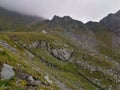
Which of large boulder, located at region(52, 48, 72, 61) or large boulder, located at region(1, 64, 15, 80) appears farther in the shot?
large boulder, located at region(52, 48, 72, 61)

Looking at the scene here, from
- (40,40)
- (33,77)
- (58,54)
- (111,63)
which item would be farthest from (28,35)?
(33,77)

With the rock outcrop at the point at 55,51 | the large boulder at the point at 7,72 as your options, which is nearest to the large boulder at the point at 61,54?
the rock outcrop at the point at 55,51

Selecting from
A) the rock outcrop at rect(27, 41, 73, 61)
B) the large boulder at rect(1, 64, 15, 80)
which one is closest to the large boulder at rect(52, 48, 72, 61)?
the rock outcrop at rect(27, 41, 73, 61)

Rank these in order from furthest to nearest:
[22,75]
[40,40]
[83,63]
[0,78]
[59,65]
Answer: [40,40] < [83,63] < [59,65] < [22,75] < [0,78]

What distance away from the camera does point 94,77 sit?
126 meters

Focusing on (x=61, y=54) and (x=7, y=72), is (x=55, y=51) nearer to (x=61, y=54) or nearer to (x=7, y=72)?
(x=61, y=54)

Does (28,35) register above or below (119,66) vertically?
above

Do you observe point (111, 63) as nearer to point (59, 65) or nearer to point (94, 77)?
point (94, 77)

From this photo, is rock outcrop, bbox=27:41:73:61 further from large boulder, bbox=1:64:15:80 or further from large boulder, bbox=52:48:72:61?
large boulder, bbox=1:64:15:80

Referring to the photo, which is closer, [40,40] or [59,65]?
[59,65]

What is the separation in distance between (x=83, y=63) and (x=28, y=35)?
128 feet

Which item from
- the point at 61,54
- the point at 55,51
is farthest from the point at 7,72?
the point at 61,54

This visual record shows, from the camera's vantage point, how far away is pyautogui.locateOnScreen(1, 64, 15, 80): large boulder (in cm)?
3022

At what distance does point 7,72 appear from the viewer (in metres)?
31.1
